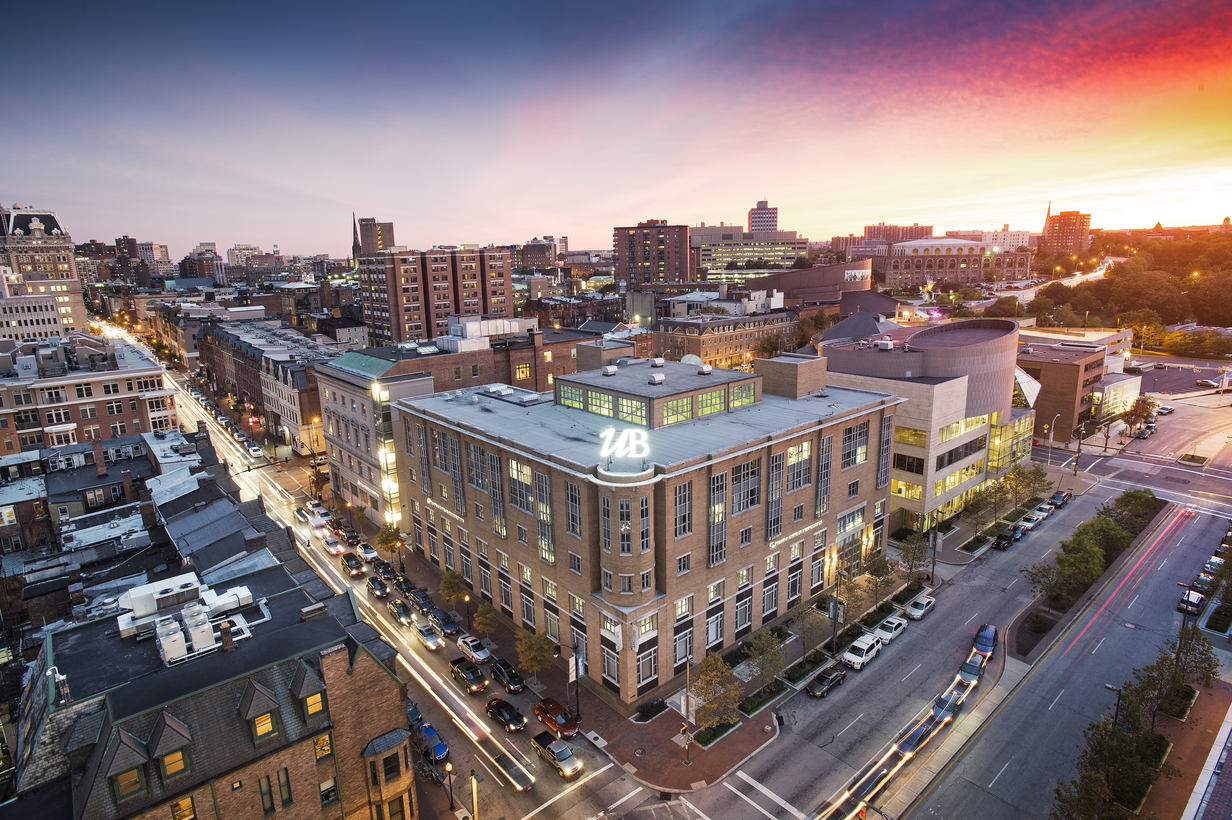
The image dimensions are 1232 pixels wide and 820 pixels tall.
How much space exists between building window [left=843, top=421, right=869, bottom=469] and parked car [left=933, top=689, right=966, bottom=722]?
2008 centimetres

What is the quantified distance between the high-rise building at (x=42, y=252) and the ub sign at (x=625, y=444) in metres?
160

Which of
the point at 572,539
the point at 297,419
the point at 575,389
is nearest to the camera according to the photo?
the point at 572,539

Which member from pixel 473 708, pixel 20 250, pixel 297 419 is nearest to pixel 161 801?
pixel 473 708

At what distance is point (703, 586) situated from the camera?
46031 mm

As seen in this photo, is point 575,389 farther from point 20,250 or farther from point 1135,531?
point 20,250

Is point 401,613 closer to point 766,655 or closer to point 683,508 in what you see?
point 683,508

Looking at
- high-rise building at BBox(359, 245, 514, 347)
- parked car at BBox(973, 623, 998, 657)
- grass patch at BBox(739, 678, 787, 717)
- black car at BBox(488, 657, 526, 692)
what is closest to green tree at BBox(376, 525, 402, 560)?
black car at BBox(488, 657, 526, 692)

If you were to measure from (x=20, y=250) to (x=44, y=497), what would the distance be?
16982cm

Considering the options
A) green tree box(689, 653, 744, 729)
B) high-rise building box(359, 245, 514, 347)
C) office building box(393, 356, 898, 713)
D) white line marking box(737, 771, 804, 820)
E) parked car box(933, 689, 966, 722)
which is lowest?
white line marking box(737, 771, 804, 820)

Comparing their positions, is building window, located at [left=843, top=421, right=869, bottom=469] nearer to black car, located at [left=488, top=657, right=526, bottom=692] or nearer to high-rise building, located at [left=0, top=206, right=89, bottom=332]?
black car, located at [left=488, top=657, right=526, bottom=692]

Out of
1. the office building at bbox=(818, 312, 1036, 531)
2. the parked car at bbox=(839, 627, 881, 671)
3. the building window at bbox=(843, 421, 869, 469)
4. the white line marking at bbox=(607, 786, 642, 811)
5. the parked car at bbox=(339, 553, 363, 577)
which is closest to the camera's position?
the white line marking at bbox=(607, 786, 642, 811)

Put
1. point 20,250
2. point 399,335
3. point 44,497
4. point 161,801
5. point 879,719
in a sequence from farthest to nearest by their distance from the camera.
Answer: point 20,250 < point 399,335 < point 44,497 < point 879,719 < point 161,801

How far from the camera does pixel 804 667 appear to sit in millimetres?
47156

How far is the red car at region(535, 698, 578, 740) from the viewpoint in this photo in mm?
40719
